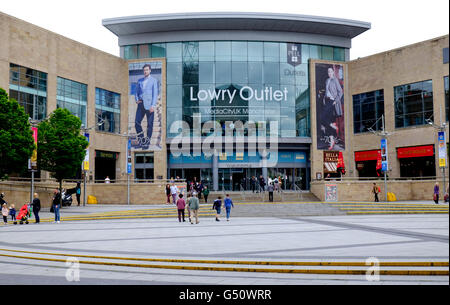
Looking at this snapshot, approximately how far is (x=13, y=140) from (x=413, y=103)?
118 feet

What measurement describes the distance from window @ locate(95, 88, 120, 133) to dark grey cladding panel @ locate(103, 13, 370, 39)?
25.0 ft

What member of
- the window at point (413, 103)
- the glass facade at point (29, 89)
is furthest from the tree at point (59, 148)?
the window at point (413, 103)

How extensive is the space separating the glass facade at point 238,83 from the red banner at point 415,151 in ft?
32.1

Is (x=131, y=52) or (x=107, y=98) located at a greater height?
(x=131, y=52)

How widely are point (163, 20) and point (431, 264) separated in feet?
141

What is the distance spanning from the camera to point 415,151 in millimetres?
43875

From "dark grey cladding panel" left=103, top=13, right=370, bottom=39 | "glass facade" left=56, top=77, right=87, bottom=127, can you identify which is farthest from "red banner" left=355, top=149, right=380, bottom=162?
"glass facade" left=56, top=77, right=87, bottom=127

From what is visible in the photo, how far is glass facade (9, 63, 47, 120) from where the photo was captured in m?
37.6

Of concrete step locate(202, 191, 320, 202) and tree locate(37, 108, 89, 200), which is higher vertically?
tree locate(37, 108, 89, 200)

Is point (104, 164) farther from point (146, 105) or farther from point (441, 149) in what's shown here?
point (441, 149)

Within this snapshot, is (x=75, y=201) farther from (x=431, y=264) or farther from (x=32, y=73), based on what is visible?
(x=431, y=264)

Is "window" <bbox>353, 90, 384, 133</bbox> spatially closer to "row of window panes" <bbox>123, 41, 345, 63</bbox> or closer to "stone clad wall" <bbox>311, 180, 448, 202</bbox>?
"row of window panes" <bbox>123, 41, 345, 63</bbox>

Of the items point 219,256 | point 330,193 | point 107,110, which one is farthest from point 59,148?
point 219,256
